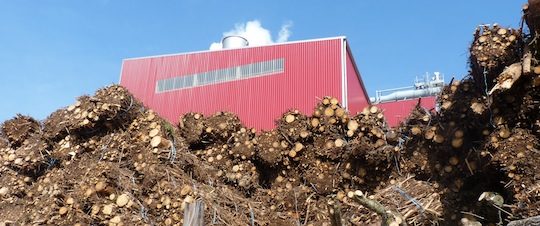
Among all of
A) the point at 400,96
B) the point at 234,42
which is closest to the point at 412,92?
the point at 400,96

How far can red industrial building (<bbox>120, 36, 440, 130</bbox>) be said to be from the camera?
14.1 meters

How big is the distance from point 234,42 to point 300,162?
12.0 metres

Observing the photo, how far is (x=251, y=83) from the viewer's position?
49.6ft

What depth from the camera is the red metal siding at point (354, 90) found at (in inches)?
566

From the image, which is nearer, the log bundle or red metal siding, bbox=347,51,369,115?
the log bundle

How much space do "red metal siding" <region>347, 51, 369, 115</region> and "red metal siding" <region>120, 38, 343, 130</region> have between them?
0.68m

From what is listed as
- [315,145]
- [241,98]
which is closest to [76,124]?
[315,145]

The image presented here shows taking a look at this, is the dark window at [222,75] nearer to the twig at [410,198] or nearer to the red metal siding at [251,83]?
the red metal siding at [251,83]

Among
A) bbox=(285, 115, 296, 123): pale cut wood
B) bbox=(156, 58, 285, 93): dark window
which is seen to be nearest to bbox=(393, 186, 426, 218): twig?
bbox=(285, 115, 296, 123): pale cut wood

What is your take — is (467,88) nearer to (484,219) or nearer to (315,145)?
(484,219)

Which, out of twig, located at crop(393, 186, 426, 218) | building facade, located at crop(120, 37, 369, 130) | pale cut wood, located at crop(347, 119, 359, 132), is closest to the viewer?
twig, located at crop(393, 186, 426, 218)

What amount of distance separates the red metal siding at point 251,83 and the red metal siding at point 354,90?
0.68 meters

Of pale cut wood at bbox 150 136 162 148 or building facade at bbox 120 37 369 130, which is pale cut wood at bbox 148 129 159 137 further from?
building facade at bbox 120 37 369 130

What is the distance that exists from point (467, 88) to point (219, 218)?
272 centimetres
